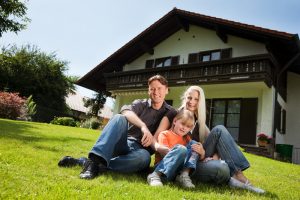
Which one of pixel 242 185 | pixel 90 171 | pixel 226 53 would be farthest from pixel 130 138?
pixel 226 53

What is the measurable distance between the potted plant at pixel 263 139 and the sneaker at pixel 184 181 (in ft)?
33.8

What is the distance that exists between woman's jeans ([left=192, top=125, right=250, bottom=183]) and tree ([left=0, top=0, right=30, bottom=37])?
18804 millimetres

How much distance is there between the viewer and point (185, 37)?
17.7 meters

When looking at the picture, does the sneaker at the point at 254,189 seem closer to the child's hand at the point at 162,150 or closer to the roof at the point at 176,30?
the child's hand at the point at 162,150

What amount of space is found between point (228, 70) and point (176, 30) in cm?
586

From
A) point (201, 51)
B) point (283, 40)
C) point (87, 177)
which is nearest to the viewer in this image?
point (87, 177)

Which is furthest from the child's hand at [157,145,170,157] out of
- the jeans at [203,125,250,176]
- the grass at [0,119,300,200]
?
the jeans at [203,125,250,176]

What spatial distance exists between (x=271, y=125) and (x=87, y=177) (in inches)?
456

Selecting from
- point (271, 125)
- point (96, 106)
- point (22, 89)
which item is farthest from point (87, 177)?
point (22, 89)

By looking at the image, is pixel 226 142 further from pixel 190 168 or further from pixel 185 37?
pixel 185 37

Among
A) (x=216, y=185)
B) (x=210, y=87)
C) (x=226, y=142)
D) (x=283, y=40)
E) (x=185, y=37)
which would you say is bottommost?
(x=216, y=185)

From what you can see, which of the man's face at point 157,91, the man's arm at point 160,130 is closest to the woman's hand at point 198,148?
the man's arm at point 160,130

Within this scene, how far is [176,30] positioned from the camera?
18.1m

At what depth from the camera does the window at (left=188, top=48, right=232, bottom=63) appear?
15.6m
